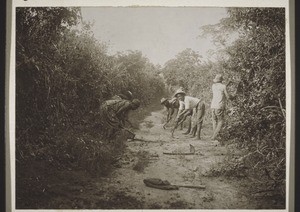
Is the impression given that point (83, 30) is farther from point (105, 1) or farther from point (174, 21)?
point (174, 21)

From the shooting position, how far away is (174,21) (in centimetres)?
240

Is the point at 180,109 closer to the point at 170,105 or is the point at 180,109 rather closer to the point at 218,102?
the point at 170,105

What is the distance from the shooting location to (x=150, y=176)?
2.36m

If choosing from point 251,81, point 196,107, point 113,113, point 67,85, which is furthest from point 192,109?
point 67,85

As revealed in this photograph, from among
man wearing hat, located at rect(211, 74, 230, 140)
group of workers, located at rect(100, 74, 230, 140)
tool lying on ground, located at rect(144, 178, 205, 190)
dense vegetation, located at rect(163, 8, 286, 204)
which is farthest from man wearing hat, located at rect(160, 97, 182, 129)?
tool lying on ground, located at rect(144, 178, 205, 190)

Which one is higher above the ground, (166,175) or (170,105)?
(170,105)

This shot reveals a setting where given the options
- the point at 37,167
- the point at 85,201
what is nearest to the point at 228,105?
the point at 85,201

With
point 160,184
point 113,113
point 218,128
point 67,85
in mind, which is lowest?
point 160,184

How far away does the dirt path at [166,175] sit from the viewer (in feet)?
7.70

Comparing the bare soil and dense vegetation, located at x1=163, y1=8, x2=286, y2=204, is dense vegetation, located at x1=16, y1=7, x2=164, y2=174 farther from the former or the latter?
dense vegetation, located at x1=163, y1=8, x2=286, y2=204

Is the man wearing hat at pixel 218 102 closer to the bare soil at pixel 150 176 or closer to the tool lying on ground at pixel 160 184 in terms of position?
the bare soil at pixel 150 176

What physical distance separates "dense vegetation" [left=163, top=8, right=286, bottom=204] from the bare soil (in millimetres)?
150

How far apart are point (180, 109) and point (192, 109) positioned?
92mm

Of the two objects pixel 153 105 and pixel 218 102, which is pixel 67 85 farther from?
pixel 218 102
